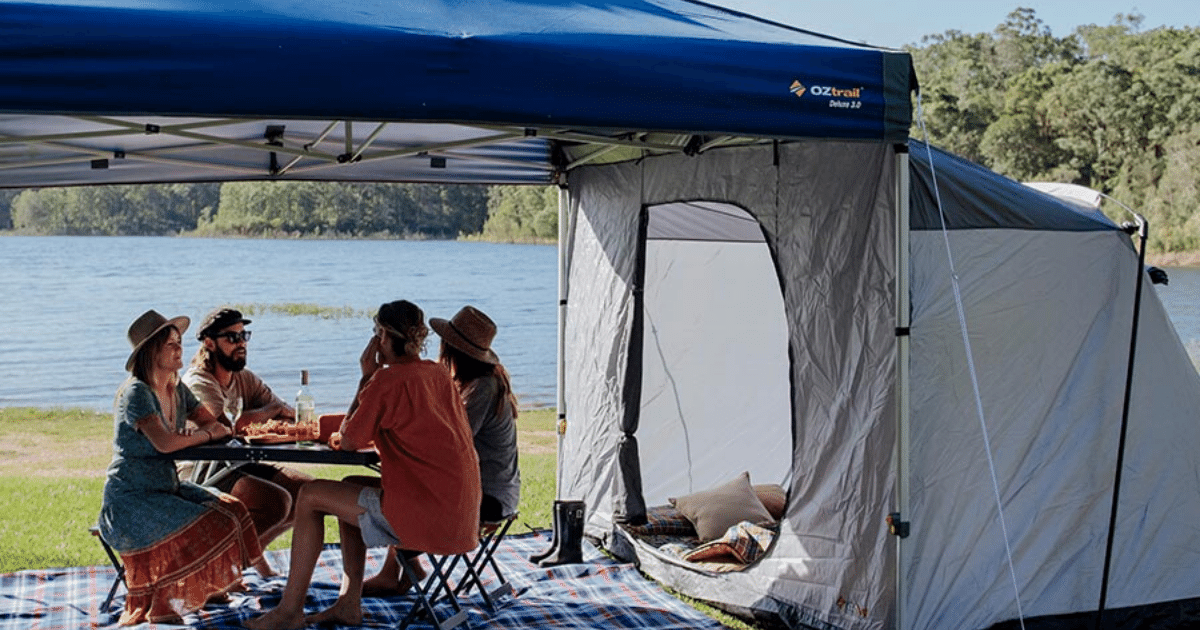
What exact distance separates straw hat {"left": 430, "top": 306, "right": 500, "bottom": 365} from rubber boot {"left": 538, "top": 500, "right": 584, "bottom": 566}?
1.19 m

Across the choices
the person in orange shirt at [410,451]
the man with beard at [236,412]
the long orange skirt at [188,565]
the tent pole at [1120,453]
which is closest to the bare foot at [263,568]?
the man with beard at [236,412]

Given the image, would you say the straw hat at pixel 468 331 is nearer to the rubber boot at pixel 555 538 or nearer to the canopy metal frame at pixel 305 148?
the canopy metal frame at pixel 305 148

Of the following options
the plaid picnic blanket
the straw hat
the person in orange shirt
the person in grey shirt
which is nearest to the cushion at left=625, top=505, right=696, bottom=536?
the plaid picnic blanket

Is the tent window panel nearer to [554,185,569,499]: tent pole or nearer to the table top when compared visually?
[554,185,569,499]: tent pole

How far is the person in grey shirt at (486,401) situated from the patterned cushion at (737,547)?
2.81ft

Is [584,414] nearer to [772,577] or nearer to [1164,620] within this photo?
[772,577]

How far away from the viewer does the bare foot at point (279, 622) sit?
447 centimetres

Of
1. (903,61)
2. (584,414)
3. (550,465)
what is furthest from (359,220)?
(903,61)

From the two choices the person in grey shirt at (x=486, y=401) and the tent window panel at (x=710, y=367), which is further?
the tent window panel at (x=710, y=367)

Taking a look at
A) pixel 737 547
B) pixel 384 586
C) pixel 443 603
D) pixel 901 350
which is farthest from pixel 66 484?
pixel 901 350

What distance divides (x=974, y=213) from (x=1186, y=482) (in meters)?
1.25

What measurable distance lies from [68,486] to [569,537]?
431 cm

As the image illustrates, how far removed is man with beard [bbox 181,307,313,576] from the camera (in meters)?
4.84

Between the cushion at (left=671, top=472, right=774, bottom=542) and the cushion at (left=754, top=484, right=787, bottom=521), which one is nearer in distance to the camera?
the cushion at (left=671, top=472, right=774, bottom=542)
